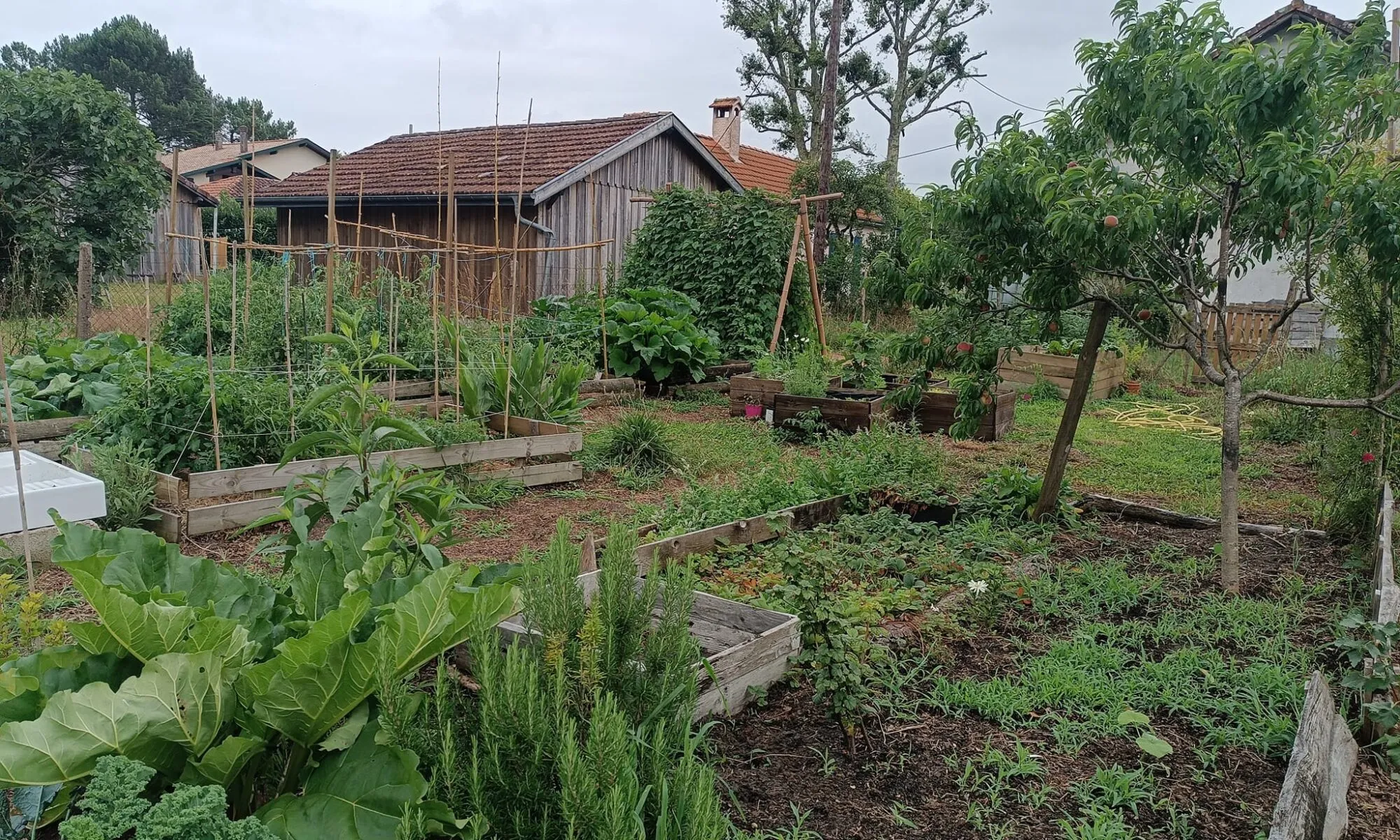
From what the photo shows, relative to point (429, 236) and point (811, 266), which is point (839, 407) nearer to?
point (811, 266)

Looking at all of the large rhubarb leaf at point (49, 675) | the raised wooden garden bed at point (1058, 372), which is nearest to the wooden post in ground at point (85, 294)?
the large rhubarb leaf at point (49, 675)

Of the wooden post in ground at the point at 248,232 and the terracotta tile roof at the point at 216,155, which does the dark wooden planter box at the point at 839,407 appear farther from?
the terracotta tile roof at the point at 216,155

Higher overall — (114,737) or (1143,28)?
(1143,28)

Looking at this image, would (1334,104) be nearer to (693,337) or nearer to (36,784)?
(36,784)

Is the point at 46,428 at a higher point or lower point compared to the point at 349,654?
lower

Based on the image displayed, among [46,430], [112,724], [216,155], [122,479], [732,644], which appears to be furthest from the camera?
[216,155]

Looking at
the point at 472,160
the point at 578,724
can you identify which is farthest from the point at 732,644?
the point at 472,160

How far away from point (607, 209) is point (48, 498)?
46.4ft

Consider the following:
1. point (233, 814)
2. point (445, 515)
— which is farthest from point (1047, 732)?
point (233, 814)

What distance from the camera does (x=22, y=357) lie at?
7.98 m

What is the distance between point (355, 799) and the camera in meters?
1.92

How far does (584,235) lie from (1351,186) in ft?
48.1

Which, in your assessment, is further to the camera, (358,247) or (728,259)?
(728,259)

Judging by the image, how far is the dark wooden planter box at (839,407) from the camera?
8953 mm
